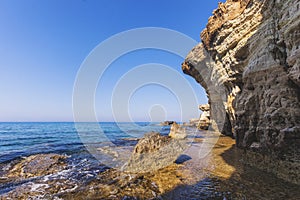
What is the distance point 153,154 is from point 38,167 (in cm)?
709

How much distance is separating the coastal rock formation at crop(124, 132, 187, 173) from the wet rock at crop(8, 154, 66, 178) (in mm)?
4709

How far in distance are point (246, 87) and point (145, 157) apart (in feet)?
21.6

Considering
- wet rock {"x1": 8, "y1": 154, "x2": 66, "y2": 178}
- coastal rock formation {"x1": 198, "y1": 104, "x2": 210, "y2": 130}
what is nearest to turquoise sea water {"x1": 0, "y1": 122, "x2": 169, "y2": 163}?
wet rock {"x1": 8, "y1": 154, "x2": 66, "y2": 178}

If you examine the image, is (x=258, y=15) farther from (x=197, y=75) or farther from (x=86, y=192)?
(x=197, y=75)

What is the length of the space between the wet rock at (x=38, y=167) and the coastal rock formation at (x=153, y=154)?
15.4 feet

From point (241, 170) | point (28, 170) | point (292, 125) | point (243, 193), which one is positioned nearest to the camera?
point (243, 193)

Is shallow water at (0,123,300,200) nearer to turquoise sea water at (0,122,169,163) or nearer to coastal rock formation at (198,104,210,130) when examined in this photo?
turquoise sea water at (0,122,169,163)

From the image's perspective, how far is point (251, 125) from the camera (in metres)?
7.27

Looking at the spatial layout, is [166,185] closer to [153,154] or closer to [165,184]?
[165,184]

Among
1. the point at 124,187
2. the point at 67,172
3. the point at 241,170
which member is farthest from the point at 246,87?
the point at 67,172

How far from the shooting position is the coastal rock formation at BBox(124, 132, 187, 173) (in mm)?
7648

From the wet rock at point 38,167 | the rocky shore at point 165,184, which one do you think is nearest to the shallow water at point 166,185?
the rocky shore at point 165,184

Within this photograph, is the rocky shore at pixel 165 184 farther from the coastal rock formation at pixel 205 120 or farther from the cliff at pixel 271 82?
the coastal rock formation at pixel 205 120

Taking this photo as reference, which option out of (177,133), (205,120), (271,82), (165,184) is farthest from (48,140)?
(205,120)
